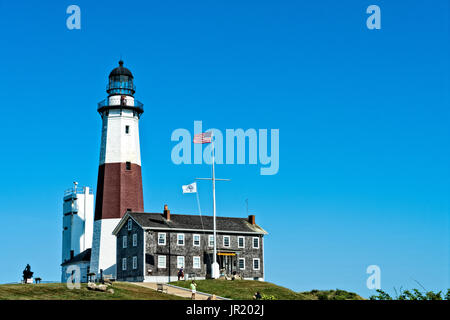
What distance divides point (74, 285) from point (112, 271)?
23.8 m

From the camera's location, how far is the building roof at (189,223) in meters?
61.2

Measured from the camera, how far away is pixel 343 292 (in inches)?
2122

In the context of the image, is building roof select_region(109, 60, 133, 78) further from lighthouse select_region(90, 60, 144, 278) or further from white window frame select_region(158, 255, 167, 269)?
white window frame select_region(158, 255, 167, 269)

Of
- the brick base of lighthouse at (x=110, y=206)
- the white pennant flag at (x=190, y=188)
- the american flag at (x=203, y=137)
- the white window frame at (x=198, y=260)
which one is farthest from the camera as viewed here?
the brick base of lighthouse at (x=110, y=206)

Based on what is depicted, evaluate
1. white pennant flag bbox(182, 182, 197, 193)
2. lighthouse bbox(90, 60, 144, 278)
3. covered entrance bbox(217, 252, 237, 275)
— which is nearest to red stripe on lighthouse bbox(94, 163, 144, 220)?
lighthouse bbox(90, 60, 144, 278)

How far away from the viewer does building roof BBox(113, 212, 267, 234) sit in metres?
61.2

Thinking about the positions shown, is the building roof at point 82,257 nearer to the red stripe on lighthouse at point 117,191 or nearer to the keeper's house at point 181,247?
the red stripe on lighthouse at point 117,191

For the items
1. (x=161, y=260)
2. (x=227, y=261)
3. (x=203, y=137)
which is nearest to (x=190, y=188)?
(x=203, y=137)

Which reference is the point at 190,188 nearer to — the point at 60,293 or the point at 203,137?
the point at 203,137

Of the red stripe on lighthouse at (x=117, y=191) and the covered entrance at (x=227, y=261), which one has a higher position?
the red stripe on lighthouse at (x=117, y=191)

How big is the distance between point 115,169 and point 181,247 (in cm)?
1110

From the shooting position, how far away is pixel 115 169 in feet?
218

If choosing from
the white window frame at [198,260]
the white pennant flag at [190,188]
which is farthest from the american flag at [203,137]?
the white window frame at [198,260]
